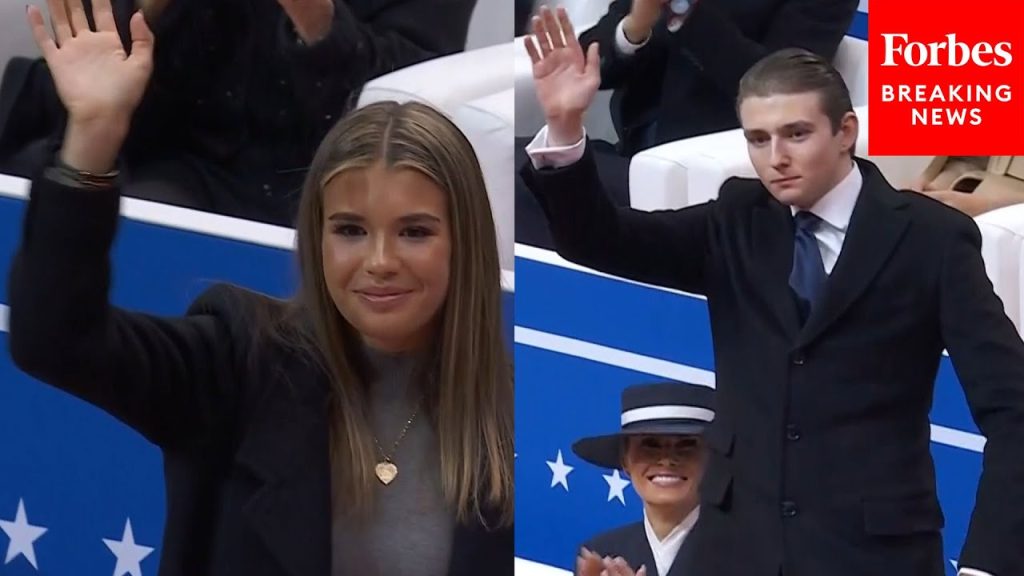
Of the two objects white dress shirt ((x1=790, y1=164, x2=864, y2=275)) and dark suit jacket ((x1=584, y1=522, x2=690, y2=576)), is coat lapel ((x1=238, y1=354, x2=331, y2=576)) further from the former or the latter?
white dress shirt ((x1=790, y1=164, x2=864, y2=275))

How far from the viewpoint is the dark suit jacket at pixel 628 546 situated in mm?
1839

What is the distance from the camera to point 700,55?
70.8 inches

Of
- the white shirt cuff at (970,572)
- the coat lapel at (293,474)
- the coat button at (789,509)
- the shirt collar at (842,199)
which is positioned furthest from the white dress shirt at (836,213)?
the coat lapel at (293,474)

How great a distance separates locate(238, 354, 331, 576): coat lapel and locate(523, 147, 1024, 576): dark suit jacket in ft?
1.29

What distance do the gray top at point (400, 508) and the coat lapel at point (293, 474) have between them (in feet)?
0.12

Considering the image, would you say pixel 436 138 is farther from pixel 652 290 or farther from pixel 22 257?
pixel 22 257

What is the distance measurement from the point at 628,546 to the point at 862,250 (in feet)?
1.55

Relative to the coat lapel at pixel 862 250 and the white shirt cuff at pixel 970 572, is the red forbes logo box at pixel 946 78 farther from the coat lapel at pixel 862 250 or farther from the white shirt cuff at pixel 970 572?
the white shirt cuff at pixel 970 572

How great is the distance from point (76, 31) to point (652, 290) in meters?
0.75

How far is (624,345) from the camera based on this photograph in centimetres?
183

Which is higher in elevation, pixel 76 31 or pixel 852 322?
pixel 76 31

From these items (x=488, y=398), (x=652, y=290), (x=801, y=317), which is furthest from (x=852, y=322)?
(x=488, y=398)

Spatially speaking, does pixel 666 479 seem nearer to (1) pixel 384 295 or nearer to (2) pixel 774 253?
(2) pixel 774 253

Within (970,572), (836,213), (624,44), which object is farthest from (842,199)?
(970,572)
